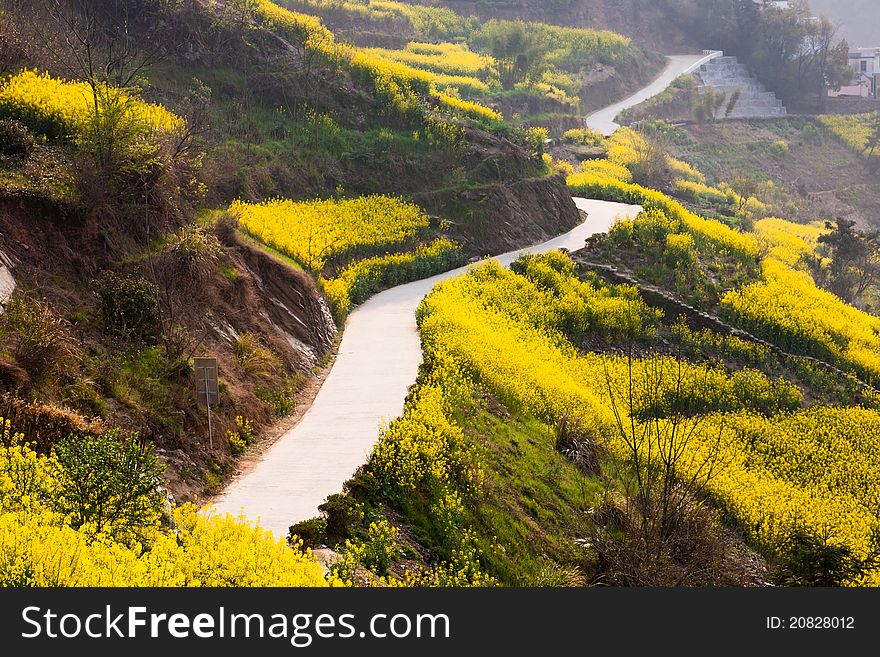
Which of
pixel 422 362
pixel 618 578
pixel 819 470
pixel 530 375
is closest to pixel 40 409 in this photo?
pixel 618 578

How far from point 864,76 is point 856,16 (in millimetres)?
92987

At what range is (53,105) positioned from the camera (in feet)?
51.1

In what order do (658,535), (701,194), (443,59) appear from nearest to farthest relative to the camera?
(658,535) → (701,194) → (443,59)

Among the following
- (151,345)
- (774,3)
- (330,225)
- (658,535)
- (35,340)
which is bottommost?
(658,535)

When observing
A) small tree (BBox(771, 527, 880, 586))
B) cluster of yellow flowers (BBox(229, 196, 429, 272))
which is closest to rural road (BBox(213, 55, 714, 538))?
cluster of yellow flowers (BBox(229, 196, 429, 272))

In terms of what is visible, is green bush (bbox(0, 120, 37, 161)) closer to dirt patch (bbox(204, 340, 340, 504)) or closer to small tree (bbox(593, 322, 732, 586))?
dirt patch (bbox(204, 340, 340, 504))

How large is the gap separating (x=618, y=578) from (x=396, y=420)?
172 inches

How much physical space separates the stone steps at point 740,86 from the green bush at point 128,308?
84.7 m

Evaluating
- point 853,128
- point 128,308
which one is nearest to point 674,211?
point 128,308

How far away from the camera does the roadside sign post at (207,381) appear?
39.9ft

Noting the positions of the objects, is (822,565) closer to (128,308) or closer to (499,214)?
(128,308)

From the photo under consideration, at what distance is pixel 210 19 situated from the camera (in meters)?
30.0

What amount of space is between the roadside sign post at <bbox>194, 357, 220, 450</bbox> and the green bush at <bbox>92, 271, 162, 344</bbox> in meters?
1.37

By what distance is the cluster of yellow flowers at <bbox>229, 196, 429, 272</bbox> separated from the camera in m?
21.9
